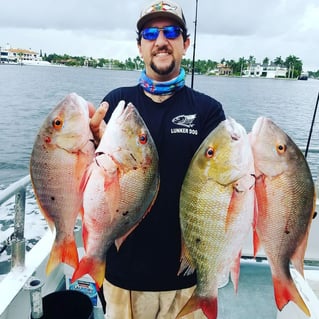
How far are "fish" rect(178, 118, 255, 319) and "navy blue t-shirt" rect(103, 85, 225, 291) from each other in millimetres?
368

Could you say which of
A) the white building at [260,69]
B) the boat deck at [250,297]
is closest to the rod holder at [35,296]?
the boat deck at [250,297]

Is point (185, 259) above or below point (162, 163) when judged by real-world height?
below

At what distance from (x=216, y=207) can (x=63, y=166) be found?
657 millimetres

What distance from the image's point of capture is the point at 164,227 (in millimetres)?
2057

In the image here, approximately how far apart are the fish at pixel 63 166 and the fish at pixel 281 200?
711 millimetres

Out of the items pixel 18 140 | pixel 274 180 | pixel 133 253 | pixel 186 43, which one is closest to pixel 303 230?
pixel 274 180

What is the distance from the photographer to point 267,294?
363 centimetres

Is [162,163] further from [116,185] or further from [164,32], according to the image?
[164,32]

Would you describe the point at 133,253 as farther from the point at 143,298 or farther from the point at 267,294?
the point at 267,294

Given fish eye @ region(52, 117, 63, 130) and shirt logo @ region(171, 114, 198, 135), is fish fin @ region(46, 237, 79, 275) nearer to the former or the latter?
fish eye @ region(52, 117, 63, 130)

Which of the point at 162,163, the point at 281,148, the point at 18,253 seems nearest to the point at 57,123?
the point at 162,163

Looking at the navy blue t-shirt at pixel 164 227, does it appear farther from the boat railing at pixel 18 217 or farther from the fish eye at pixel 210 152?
the boat railing at pixel 18 217

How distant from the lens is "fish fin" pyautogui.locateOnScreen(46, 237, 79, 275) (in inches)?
61.9

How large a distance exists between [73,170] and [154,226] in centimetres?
68
